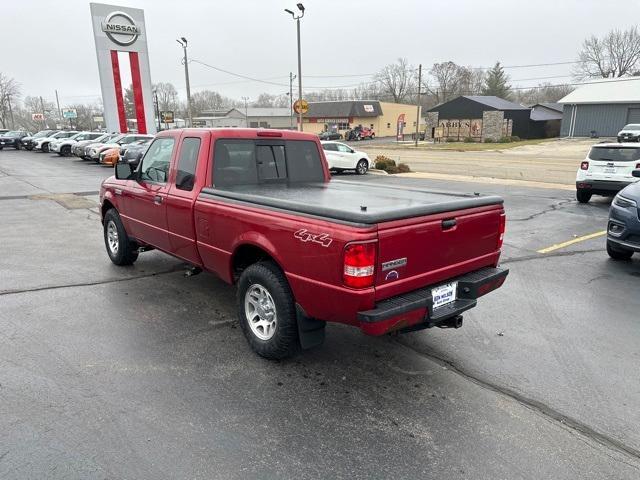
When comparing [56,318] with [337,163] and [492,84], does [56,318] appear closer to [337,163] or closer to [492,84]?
[337,163]

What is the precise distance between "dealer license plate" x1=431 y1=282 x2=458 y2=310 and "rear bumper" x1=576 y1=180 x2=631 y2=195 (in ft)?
33.8

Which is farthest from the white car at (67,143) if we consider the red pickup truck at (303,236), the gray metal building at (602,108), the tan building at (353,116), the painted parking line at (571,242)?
the tan building at (353,116)

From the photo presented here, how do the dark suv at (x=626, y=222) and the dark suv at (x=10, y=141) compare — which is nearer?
the dark suv at (x=626, y=222)

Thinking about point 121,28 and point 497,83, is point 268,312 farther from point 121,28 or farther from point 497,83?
point 497,83

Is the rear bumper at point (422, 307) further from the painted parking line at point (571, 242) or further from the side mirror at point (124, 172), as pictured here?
the painted parking line at point (571, 242)

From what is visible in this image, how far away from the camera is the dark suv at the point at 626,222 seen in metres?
6.21

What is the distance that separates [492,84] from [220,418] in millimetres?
95316

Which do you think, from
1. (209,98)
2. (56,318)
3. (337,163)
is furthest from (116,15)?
(209,98)

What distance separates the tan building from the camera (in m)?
77.4

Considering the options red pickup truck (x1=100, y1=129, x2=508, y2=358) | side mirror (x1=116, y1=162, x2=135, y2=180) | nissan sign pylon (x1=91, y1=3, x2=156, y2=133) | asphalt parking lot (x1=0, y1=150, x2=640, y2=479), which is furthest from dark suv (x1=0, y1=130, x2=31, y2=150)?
red pickup truck (x1=100, y1=129, x2=508, y2=358)

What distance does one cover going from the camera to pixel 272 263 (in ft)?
12.2

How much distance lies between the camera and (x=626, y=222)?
630 centimetres

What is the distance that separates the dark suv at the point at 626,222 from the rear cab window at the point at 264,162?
426 centimetres

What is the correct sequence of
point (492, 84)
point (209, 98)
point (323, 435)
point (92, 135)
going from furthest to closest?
point (209, 98), point (492, 84), point (92, 135), point (323, 435)
